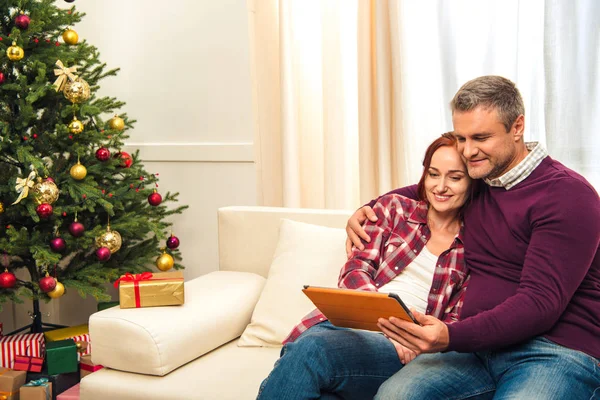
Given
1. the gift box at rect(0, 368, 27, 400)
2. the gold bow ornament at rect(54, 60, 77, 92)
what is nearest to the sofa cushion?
the gift box at rect(0, 368, 27, 400)

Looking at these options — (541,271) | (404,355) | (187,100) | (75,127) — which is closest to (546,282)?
(541,271)

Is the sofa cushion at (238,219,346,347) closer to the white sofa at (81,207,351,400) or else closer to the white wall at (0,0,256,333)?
the white sofa at (81,207,351,400)

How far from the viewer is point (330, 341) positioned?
64.2 inches

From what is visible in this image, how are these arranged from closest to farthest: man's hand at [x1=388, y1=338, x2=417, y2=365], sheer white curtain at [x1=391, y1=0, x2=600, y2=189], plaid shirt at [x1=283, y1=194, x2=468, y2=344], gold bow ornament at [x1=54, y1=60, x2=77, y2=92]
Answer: man's hand at [x1=388, y1=338, x2=417, y2=365] → plaid shirt at [x1=283, y1=194, x2=468, y2=344] → sheer white curtain at [x1=391, y1=0, x2=600, y2=189] → gold bow ornament at [x1=54, y1=60, x2=77, y2=92]

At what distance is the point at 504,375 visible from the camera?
1546mm

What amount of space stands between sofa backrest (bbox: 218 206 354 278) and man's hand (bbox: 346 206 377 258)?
18.5 inches

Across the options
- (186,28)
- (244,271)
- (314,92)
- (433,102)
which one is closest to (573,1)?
(433,102)

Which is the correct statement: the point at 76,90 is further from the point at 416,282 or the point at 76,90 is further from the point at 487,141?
the point at 487,141

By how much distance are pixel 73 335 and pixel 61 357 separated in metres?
0.22

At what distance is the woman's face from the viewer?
71.4 inches

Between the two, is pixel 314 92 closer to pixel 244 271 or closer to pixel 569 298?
pixel 244 271

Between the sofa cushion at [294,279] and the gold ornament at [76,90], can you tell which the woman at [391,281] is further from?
the gold ornament at [76,90]

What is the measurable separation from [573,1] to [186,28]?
1.98 meters

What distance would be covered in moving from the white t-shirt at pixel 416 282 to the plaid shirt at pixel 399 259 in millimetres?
15
